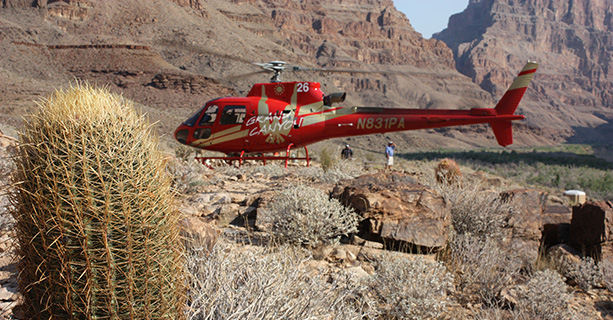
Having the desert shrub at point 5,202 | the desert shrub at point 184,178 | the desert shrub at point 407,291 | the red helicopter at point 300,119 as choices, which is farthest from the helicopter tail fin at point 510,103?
the desert shrub at point 5,202

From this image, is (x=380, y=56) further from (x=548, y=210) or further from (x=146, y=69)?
(x=548, y=210)

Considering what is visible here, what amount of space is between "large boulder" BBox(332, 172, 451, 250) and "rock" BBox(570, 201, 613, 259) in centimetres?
290

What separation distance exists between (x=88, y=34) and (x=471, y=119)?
77688mm

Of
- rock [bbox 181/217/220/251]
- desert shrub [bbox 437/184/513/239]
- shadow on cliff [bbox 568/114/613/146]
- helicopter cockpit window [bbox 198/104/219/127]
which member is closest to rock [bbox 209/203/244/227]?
rock [bbox 181/217/220/251]

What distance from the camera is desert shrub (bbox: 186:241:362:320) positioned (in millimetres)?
2863

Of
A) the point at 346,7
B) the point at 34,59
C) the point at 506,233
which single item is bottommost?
the point at 34,59

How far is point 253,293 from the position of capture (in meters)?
3.06

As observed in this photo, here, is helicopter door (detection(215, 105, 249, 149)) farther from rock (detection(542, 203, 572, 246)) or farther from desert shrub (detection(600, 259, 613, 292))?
desert shrub (detection(600, 259, 613, 292))

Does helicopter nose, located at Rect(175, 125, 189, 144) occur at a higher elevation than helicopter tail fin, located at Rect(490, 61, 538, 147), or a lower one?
lower

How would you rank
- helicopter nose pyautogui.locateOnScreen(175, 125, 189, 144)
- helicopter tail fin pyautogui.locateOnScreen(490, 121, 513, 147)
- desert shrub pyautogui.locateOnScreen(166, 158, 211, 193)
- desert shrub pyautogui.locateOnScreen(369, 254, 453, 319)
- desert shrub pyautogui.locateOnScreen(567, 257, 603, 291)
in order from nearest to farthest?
desert shrub pyautogui.locateOnScreen(369, 254, 453, 319), desert shrub pyautogui.locateOnScreen(567, 257, 603, 291), desert shrub pyautogui.locateOnScreen(166, 158, 211, 193), helicopter tail fin pyautogui.locateOnScreen(490, 121, 513, 147), helicopter nose pyautogui.locateOnScreen(175, 125, 189, 144)

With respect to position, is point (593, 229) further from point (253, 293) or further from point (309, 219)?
point (253, 293)

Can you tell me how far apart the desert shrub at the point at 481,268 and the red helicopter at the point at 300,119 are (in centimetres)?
535

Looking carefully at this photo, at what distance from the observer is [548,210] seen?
8469mm

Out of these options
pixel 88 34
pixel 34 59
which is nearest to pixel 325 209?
pixel 34 59
